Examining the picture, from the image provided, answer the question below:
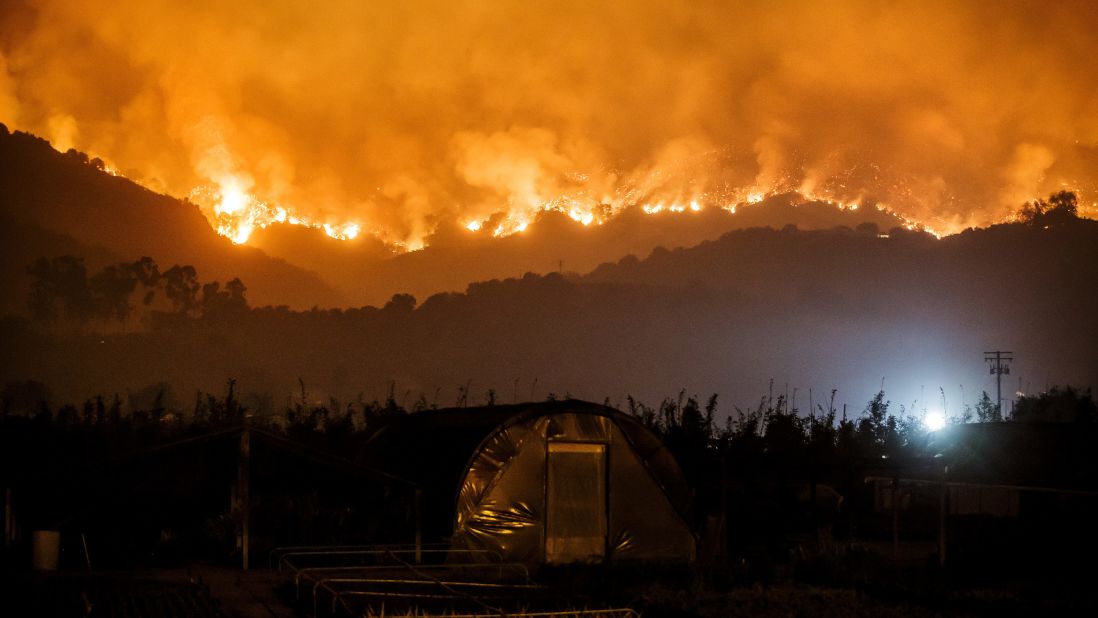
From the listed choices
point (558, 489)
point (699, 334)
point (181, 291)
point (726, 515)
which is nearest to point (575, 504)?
point (558, 489)

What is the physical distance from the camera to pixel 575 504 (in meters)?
17.9

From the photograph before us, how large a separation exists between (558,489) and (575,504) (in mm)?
400

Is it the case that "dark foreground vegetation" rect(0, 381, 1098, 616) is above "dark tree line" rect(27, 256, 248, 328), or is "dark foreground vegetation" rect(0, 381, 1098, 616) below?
below

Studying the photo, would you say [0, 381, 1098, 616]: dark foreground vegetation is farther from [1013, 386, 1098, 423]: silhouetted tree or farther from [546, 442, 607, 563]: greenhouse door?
[1013, 386, 1098, 423]: silhouetted tree

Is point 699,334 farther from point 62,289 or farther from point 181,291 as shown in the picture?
point 62,289

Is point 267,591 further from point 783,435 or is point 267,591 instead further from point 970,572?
point 783,435

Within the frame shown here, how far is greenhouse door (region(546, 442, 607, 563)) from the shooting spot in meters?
17.7

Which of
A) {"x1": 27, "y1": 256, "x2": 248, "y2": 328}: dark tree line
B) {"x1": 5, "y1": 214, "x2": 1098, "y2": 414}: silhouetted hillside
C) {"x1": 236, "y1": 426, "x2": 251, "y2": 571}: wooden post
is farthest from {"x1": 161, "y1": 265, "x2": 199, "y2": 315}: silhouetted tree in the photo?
{"x1": 236, "y1": 426, "x2": 251, "y2": 571}: wooden post

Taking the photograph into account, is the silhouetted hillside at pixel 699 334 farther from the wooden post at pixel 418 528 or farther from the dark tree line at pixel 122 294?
the wooden post at pixel 418 528

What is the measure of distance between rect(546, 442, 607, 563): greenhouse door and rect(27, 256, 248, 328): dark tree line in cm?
6202

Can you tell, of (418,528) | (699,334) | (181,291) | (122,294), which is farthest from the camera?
(181,291)

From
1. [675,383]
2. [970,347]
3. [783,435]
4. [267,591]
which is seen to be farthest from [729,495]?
[970,347]

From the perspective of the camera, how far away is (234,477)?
22.4 meters

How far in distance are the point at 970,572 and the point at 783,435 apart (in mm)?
16246
